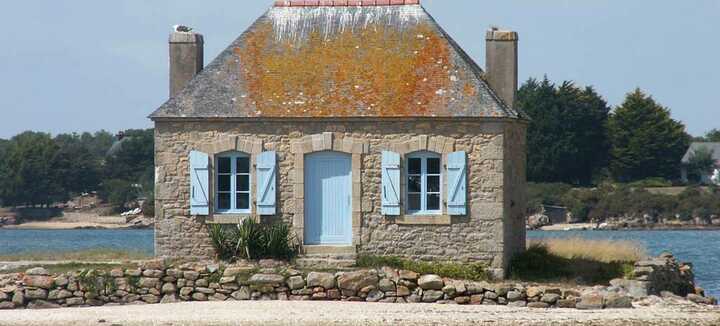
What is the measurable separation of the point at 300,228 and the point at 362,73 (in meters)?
3.00

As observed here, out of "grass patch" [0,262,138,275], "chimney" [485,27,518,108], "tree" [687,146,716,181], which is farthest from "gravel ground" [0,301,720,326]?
"tree" [687,146,716,181]

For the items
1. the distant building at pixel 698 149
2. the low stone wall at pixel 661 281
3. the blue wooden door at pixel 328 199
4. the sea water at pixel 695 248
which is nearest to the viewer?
the low stone wall at pixel 661 281

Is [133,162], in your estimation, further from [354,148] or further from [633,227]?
[354,148]

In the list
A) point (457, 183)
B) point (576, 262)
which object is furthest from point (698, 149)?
point (457, 183)

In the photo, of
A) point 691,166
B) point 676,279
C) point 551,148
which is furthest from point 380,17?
point 691,166

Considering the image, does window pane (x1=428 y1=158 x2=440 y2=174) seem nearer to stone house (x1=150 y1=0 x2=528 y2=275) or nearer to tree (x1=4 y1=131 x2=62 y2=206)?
stone house (x1=150 y1=0 x2=528 y2=275)

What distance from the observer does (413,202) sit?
2578cm

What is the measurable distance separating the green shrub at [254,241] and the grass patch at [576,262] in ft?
13.0

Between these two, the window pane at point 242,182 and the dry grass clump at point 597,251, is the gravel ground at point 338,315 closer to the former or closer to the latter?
the window pane at point 242,182

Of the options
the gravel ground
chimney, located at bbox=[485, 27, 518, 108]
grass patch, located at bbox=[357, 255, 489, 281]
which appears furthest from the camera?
chimney, located at bbox=[485, 27, 518, 108]

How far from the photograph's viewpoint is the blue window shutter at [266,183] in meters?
25.8

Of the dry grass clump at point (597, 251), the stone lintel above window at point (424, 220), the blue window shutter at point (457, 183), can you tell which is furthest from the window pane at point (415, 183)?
the dry grass clump at point (597, 251)

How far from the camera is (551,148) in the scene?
6525cm

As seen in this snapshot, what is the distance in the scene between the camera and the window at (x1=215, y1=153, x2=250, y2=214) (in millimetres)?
26188
